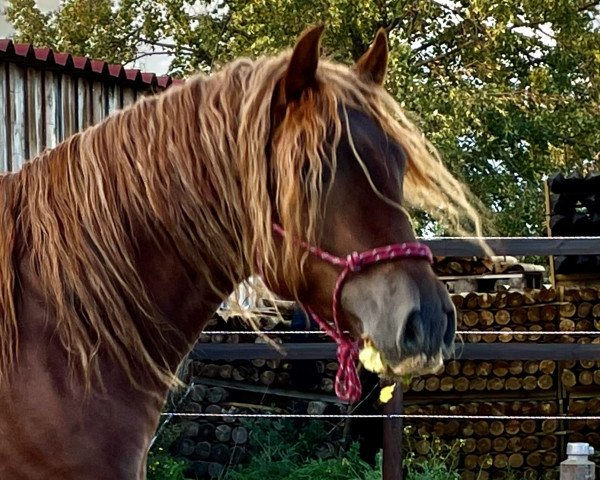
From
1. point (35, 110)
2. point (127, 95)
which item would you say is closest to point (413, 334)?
point (35, 110)

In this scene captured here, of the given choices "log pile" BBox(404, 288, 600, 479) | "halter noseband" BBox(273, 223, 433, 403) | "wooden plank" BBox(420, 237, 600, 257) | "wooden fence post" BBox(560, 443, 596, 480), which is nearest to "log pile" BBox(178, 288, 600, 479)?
"log pile" BBox(404, 288, 600, 479)

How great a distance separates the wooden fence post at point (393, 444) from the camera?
5.22 meters

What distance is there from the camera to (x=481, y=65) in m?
11.9

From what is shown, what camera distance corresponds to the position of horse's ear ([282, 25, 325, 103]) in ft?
6.43

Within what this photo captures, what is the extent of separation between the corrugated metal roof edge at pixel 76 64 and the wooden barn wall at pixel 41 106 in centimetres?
9

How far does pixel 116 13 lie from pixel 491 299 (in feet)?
28.4

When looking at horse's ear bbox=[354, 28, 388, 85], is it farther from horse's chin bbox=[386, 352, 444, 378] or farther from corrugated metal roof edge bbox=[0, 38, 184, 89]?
corrugated metal roof edge bbox=[0, 38, 184, 89]

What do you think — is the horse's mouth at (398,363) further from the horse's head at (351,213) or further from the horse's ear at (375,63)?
the horse's ear at (375,63)

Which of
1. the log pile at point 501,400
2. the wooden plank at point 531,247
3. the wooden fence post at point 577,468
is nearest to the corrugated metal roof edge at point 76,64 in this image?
the log pile at point 501,400

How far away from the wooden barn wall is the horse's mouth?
492 centimetres

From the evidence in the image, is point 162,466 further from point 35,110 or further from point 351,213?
point 351,213

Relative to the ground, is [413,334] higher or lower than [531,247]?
lower

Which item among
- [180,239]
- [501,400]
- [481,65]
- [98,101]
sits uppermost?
[481,65]

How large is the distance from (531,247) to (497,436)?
2397 mm
